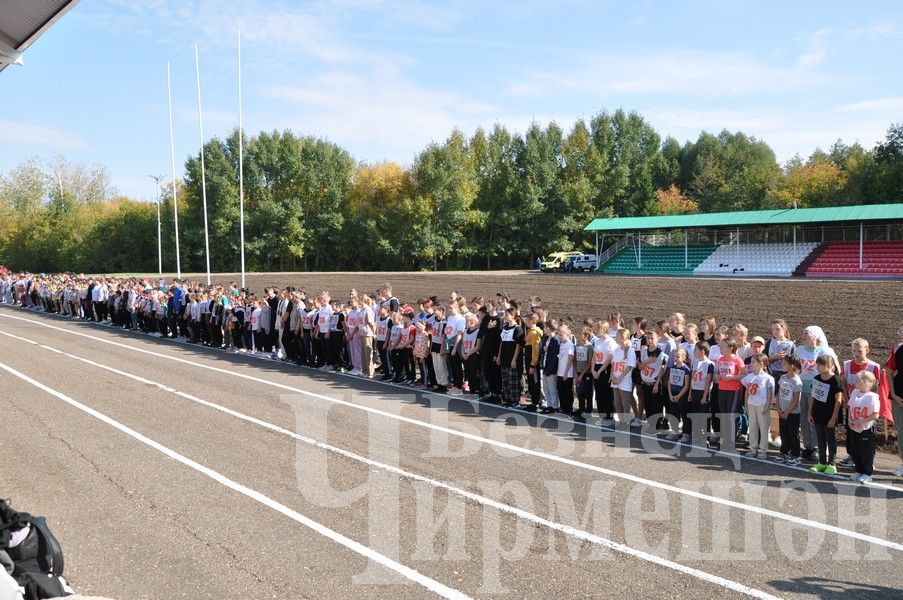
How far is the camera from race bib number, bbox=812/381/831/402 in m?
8.70

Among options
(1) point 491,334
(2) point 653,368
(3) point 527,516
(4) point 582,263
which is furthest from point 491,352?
(4) point 582,263

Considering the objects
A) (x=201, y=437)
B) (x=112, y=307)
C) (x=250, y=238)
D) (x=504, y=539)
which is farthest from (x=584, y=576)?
(x=250, y=238)

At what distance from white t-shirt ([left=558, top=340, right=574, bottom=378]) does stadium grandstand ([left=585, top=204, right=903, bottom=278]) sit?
32306 millimetres

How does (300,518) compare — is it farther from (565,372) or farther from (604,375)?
(604,375)

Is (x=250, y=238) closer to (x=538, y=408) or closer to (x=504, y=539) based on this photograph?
(x=538, y=408)

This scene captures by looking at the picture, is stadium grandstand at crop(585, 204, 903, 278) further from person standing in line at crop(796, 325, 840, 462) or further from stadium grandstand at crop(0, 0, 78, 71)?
stadium grandstand at crop(0, 0, 78, 71)

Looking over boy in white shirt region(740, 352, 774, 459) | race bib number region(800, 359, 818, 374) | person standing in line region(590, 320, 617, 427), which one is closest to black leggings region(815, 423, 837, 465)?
boy in white shirt region(740, 352, 774, 459)

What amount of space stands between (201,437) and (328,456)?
2.28 m

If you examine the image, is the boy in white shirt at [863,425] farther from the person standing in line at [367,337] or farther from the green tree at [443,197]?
the green tree at [443,197]

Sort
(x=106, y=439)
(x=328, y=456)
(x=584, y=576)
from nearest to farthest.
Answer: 1. (x=584, y=576)
2. (x=328, y=456)
3. (x=106, y=439)

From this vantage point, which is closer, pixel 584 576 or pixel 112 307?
pixel 584 576

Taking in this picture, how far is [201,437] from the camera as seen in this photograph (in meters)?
9.98

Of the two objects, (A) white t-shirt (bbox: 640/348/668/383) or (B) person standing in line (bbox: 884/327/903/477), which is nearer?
(B) person standing in line (bbox: 884/327/903/477)

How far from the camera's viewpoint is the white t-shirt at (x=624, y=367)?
36.3 feet
